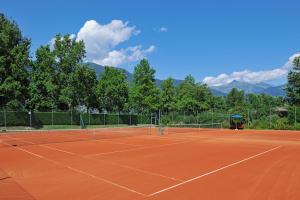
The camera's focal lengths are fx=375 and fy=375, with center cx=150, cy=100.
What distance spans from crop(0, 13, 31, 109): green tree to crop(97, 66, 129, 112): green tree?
48.7ft

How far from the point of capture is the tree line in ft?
163

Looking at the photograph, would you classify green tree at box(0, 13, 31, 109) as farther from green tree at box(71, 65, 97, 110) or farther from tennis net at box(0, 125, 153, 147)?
tennis net at box(0, 125, 153, 147)

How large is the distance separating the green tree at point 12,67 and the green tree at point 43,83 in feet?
4.97

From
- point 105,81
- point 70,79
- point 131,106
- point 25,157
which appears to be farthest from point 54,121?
point 25,157

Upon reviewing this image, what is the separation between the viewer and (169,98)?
242 feet

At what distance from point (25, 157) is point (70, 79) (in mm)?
38606

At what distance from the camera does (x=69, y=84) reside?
54.1 meters

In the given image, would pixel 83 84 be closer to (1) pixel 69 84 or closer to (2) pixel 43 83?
(1) pixel 69 84

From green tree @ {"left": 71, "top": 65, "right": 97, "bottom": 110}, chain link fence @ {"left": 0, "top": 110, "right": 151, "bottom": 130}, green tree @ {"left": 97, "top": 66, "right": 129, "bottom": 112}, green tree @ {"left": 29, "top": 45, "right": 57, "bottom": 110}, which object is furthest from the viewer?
green tree @ {"left": 97, "top": 66, "right": 129, "bottom": 112}

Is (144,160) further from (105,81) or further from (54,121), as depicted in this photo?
(105,81)

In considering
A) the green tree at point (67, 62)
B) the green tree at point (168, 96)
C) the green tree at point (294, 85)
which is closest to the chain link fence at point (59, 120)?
the green tree at point (67, 62)

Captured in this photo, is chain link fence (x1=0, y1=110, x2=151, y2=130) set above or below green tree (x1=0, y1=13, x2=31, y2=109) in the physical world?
below

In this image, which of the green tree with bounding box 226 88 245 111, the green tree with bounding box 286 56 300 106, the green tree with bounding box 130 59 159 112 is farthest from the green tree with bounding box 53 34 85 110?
the green tree with bounding box 226 88 245 111

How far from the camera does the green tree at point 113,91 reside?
63.7 metres
